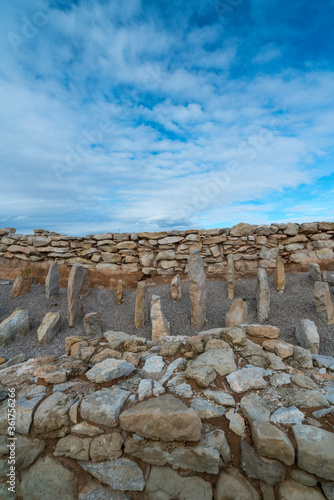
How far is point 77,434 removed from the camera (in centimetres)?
201

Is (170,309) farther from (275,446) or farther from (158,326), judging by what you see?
(275,446)

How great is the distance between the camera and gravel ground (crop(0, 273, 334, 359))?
15.1ft

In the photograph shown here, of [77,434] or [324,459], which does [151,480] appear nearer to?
[77,434]

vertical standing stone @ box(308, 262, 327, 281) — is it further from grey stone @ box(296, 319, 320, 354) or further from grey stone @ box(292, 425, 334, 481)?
grey stone @ box(292, 425, 334, 481)

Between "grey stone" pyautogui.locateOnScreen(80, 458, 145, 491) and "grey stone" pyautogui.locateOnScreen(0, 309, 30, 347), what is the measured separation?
12.3 ft

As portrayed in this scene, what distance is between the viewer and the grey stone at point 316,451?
155cm

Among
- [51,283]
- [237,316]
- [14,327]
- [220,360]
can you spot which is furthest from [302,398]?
[51,283]

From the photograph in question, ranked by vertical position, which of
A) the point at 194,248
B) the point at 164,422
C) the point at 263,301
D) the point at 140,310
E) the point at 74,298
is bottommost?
the point at 164,422

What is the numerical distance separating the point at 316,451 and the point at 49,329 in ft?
15.1

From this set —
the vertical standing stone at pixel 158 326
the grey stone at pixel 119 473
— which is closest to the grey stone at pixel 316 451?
the grey stone at pixel 119 473

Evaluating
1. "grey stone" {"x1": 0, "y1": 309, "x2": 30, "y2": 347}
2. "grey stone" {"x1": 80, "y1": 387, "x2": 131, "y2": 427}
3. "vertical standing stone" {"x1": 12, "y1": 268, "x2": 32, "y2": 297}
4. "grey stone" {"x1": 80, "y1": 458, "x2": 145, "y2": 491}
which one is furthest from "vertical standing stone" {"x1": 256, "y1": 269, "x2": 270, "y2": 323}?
"vertical standing stone" {"x1": 12, "y1": 268, "x2": 32, "y2": 297}

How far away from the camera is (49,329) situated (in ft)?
15.7

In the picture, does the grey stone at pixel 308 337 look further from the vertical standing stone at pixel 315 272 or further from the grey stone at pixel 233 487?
the vertical standing stone at pixel 315 272

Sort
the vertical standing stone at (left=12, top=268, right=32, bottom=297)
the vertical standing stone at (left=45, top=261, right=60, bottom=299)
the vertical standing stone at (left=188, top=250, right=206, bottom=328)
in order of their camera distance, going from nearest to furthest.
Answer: the vertical standing stone at (left=188, top=250, right=206, bottom=328)
the vertical standing stone at (left=45, top=261, right=60, bottom=299)
the vertical standing stone at (left=12, top=268, right=32, bottom=297)
